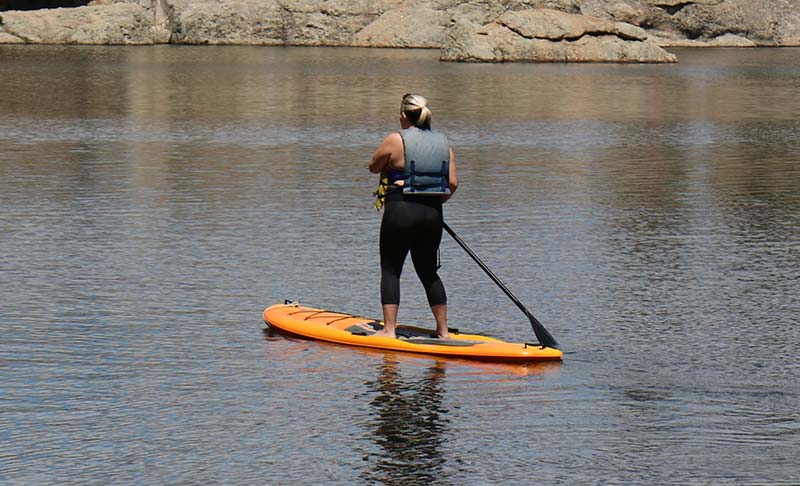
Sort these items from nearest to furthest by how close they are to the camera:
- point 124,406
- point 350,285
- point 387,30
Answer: point 124,406, point 350,285, point 387,30

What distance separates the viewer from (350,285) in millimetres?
13438

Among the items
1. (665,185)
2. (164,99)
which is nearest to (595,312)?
(665,185)

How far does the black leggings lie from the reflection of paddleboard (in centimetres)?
29

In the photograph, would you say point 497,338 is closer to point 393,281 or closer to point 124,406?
point 393,281

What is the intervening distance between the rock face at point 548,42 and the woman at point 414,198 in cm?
5141

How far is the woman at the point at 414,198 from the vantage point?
10.9 meters

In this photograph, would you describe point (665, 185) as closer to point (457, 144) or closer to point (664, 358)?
point (457, 144)

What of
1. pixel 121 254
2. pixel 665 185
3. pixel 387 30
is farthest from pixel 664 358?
pixel 387 30

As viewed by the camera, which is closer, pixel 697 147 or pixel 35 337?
pixel 35 337

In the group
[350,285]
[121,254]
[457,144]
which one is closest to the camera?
[350,285]

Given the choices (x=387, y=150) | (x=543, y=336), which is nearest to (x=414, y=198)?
(x=387, y=150)

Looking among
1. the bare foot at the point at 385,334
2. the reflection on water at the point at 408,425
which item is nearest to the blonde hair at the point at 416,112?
the bare foot at the point at 385,334

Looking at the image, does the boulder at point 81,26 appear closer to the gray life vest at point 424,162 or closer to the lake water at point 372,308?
the lake water at point 372,308

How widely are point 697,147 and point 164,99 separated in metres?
14.7
